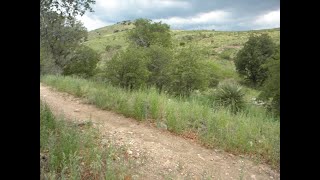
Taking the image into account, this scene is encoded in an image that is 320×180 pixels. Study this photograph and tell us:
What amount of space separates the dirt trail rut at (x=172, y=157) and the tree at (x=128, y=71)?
5815 millimetres

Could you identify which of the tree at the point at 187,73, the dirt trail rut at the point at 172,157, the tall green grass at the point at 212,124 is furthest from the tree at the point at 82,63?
the dirt trail rut at the point at 172,157

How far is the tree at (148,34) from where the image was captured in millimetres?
21547

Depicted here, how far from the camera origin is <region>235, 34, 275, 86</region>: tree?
88.4 ft

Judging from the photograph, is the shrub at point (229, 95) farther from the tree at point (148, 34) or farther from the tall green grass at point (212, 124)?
the tree at point (148, 34)

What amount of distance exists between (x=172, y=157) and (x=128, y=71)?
8.16 m

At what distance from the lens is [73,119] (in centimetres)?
738

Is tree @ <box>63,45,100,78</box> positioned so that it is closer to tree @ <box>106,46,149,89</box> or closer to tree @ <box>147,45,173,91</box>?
tree @ <box>147,45,173,91</box>

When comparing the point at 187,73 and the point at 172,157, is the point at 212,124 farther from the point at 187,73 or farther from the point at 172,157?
the point at 187,73

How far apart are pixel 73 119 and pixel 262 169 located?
440 cm

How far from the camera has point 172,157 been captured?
5.42 meters

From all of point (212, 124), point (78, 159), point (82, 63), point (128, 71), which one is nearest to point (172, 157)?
point (212, 124)
